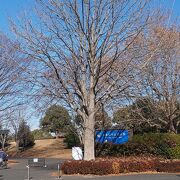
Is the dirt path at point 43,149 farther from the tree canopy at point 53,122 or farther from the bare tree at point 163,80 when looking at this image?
the bare tree at point 163,80

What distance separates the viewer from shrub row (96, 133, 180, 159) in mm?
31781

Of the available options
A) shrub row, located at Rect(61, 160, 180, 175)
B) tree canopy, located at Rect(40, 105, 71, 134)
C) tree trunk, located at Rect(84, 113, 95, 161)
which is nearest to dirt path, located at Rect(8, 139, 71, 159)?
tree canopy, located at Rect(40, 105, 71, 134)

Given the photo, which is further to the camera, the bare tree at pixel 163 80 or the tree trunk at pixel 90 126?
the bare tree at pixel 163 80

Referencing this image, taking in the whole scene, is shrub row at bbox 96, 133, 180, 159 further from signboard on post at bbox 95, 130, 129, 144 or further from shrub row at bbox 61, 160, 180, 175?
shrub row at bbox 61, 160, 180, 175

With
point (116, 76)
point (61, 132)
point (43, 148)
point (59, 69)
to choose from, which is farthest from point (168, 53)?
point (61, 132)

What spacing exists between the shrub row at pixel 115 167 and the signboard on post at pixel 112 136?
11.9 m

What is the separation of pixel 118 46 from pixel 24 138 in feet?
150

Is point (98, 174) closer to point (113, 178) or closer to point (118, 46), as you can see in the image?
point (113, 178)

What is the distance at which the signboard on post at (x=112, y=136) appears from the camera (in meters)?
36.4

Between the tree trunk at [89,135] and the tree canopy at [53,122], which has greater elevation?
the tree canopy at [53,122]

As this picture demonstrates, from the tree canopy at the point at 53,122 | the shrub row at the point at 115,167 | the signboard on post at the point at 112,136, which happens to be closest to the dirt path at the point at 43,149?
the tree canopy at the point at 53,122

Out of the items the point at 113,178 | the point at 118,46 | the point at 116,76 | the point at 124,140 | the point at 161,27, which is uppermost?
the point at 161,27

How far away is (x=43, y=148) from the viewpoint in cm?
6481

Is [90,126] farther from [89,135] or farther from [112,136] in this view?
[112,136]
